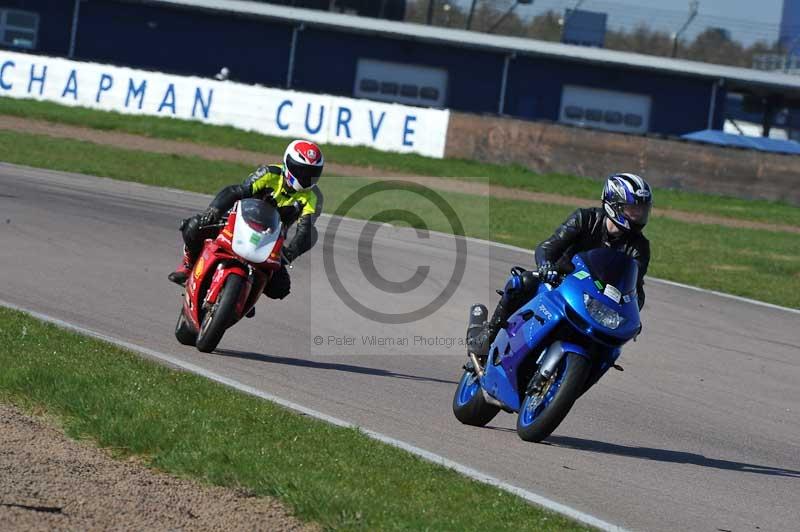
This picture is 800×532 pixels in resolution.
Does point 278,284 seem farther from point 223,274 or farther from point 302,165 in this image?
point 302,165

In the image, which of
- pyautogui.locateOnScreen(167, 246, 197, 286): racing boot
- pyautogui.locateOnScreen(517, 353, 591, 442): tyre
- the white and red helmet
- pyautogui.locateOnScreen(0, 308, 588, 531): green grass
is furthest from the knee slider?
pyautogui.locateOnScreen(167, 246, 197, 286): racing boot

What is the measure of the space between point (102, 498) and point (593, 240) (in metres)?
3.43

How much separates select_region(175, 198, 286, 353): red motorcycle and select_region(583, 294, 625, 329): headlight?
3026mm

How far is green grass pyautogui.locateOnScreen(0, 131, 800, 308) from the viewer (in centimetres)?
1853

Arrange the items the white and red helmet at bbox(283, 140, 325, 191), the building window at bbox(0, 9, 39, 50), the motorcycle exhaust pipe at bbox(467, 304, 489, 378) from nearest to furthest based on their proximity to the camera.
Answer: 1. the motorcycle exhaust pipe at bbox(467, 304, 489, 378)
2. the white and red helmet at bbox(283, 140, 325, 191)
3. the building window at bbox(0, 9, 39, 50)

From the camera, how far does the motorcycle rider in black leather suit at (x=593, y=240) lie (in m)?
7.32

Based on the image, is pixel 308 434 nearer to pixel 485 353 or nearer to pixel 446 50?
pixel 485 353

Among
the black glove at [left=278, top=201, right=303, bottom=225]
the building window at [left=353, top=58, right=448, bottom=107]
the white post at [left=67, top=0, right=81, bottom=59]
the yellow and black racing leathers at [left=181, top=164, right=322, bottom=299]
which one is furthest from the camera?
the building window at [left=353, top=58, right=448, bottom=107]

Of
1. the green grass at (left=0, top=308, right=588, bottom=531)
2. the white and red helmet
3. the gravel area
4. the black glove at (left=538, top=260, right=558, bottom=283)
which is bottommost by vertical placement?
the gravel area

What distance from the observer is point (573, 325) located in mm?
7051

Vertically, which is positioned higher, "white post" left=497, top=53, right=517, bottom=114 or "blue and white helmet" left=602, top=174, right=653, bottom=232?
"white post" left=497, top=53, right=517, bottom=114

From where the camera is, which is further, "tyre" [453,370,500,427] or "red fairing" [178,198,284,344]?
"red fairing" [178,198,284,344]

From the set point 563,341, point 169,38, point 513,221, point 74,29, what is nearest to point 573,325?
point 563,341

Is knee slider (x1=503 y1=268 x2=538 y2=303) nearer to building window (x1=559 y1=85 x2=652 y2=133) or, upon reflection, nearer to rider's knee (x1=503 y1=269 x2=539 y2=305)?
rider's knee (x1=503 y1=269 x2=539 y2=305)
